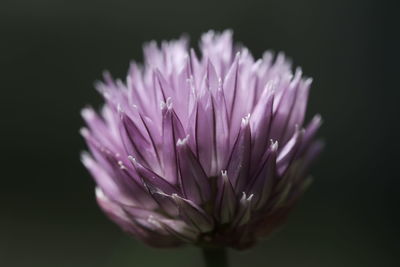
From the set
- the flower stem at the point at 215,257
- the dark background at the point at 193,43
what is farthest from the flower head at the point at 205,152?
the dark background at the point at 193,43

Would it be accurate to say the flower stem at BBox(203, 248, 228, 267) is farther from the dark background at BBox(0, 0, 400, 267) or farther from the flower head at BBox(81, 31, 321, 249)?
the dark background at BBox(0, 0, 400, 267)

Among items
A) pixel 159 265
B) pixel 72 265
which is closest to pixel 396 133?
pixel 159 265

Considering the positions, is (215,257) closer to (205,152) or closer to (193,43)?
(205,152)

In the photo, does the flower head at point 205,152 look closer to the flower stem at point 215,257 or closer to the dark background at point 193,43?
the flower stem at point 215,257

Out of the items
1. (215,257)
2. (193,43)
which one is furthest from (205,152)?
(193,43)

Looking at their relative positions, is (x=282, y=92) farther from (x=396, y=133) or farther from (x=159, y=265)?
(x=396, y=133)

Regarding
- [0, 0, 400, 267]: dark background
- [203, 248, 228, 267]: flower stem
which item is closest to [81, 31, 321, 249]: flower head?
[203, 248, 228, 267]: flower stem
